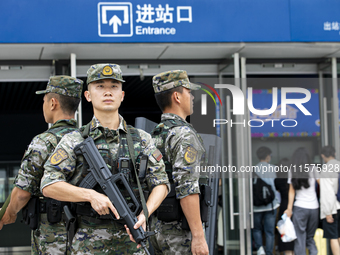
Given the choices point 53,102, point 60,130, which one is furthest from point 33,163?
point 53,102

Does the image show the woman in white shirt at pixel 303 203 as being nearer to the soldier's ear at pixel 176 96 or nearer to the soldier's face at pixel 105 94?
the soldier's ear at pixel 176 96

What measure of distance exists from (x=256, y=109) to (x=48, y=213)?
315 centimetres

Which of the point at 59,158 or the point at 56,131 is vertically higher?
the point at 56,131

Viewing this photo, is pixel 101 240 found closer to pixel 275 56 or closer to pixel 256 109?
pixel 256 109

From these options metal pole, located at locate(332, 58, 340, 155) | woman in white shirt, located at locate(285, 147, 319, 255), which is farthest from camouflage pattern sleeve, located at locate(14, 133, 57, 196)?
metal pole, located at locate(332, 58, 340, 155)

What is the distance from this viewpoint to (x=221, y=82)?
17.9 ft

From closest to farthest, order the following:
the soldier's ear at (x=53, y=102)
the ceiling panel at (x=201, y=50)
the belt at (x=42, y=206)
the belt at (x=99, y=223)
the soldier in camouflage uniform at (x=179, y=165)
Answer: the belt at (x=99, y=223) < the soldier in camouflage uniform at (x=179, y=165) < the belt at (x=42, y=206) < the soldier's ear at (x=53, y=102) < the ceiling panel at (x=201, y=50)

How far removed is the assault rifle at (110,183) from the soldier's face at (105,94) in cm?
22

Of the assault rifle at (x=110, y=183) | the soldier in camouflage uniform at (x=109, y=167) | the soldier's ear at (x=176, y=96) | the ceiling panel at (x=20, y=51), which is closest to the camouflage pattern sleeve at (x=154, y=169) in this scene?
the soldier in camouflage uniform at (x=109, y=167)

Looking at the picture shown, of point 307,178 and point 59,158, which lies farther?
point 307,178

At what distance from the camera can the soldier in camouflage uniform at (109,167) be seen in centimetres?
228

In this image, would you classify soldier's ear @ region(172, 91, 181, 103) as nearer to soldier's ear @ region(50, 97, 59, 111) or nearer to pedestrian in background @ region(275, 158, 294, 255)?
soldier's ear @ region(50, 97, 59, 111)

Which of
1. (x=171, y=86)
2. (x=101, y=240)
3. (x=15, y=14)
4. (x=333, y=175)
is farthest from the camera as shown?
(x=333, y=175)

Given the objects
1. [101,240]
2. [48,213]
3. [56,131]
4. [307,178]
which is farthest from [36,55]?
[307,178]
